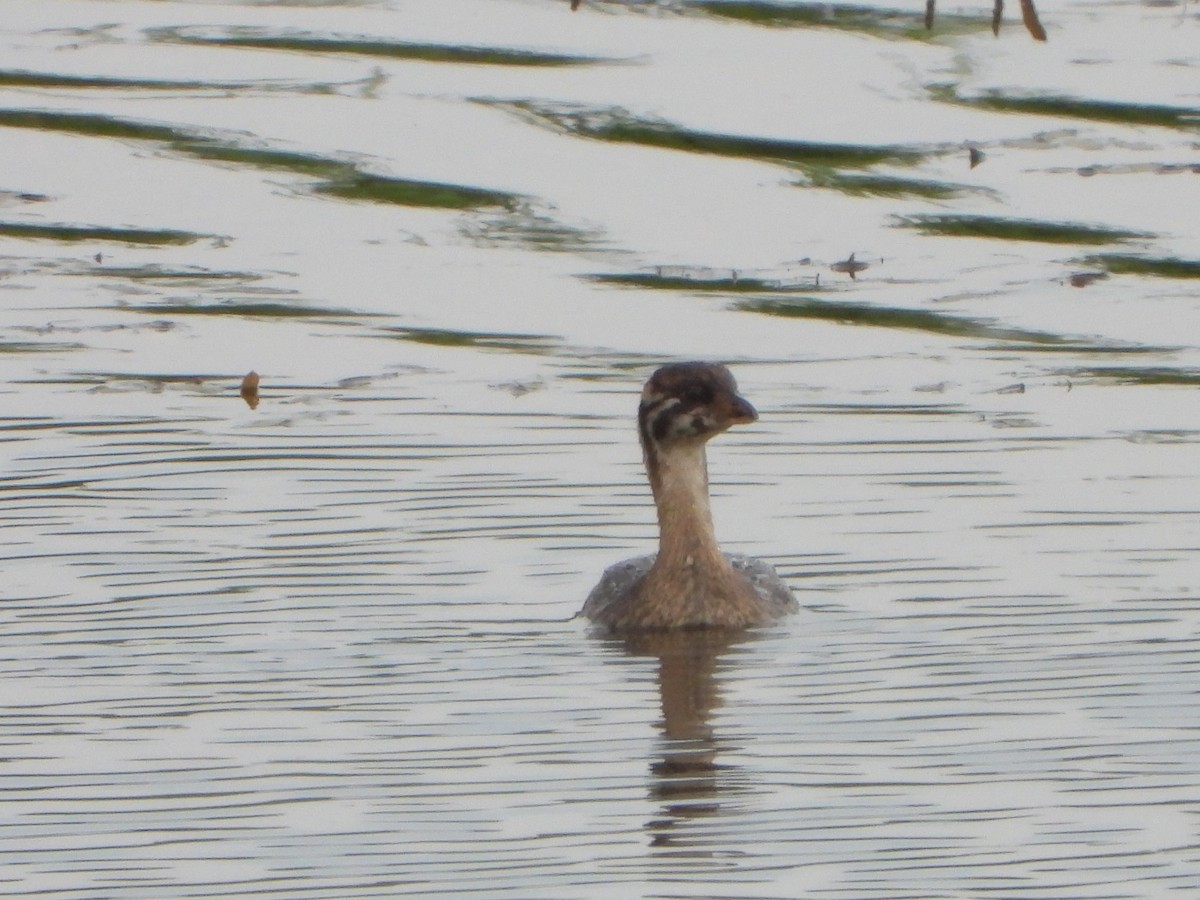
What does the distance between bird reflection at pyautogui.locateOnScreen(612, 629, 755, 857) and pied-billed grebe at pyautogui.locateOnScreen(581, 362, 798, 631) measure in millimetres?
92

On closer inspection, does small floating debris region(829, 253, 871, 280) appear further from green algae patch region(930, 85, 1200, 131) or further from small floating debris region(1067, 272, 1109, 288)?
green algae patch region(930, 85, 1200, 131)

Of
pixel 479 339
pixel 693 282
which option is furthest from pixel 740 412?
pixel 693 282

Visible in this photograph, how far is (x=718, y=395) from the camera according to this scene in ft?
40.7

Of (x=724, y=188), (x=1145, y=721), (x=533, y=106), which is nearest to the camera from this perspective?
(x=1145, y=721)

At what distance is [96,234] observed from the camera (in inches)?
779

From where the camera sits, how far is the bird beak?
40.1 ft

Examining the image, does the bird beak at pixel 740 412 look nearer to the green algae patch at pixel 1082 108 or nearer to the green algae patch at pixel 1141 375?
the green algae patch at pixel 1141 375

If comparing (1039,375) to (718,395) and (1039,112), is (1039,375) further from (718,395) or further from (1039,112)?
(1039,112)

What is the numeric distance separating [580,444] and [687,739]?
4.65 metres

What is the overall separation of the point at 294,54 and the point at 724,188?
4.97 metres

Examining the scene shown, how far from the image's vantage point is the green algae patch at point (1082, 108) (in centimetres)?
2244

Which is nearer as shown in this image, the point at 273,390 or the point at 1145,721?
the point at 1145,721

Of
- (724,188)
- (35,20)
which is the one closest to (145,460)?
(724,188)

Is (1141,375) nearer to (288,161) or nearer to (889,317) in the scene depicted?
(889,317)
